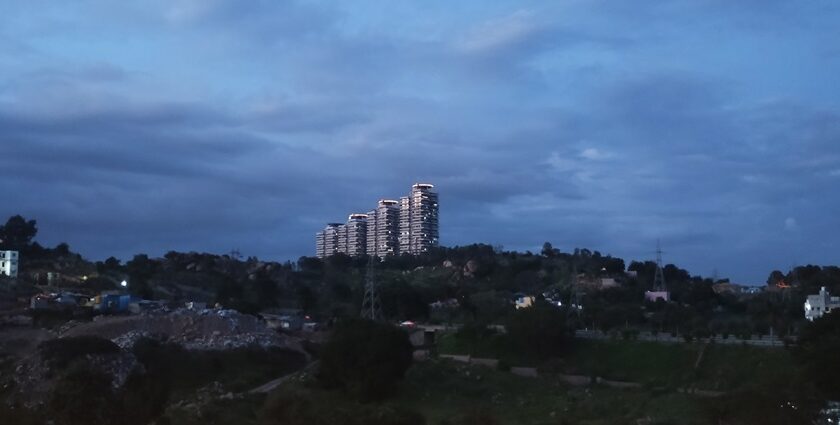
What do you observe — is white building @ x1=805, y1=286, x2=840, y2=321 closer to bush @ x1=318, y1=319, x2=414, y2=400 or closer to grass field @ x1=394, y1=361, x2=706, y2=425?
grass field @ x1=394, y1=361, x2=706, y2=425

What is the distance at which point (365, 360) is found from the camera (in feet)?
177

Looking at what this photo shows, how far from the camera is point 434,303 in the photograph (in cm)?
10275

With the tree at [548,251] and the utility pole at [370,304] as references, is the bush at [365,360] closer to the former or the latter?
the utility pole at [370,304]

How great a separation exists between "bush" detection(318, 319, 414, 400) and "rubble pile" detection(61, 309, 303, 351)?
12568 mm

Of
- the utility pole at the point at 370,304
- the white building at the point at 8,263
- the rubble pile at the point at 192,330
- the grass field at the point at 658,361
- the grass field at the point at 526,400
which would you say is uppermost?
the white building at the point at 8,263

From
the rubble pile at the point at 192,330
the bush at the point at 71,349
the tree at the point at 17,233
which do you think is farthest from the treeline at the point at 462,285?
the bush at the point at 71,349

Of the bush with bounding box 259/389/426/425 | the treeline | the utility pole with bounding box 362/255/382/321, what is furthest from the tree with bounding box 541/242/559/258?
the bush with bounding box 259/389/426/425

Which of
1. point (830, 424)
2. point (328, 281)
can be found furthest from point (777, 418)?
point (328, 281)

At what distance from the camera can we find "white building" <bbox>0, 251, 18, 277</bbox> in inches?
4205

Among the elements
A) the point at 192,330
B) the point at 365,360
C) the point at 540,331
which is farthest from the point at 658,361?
the point at 192,330

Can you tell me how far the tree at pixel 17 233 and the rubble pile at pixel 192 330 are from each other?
198 feet

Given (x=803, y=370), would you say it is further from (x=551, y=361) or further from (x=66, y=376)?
(x=66, y=376)

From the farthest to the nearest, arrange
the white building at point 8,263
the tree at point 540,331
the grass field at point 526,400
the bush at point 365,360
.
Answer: the white building at point 8,263 < the tree at point 540,331 < the bush at point 365,360 < the grass field at point 526,400

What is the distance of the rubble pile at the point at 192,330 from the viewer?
220 feet
